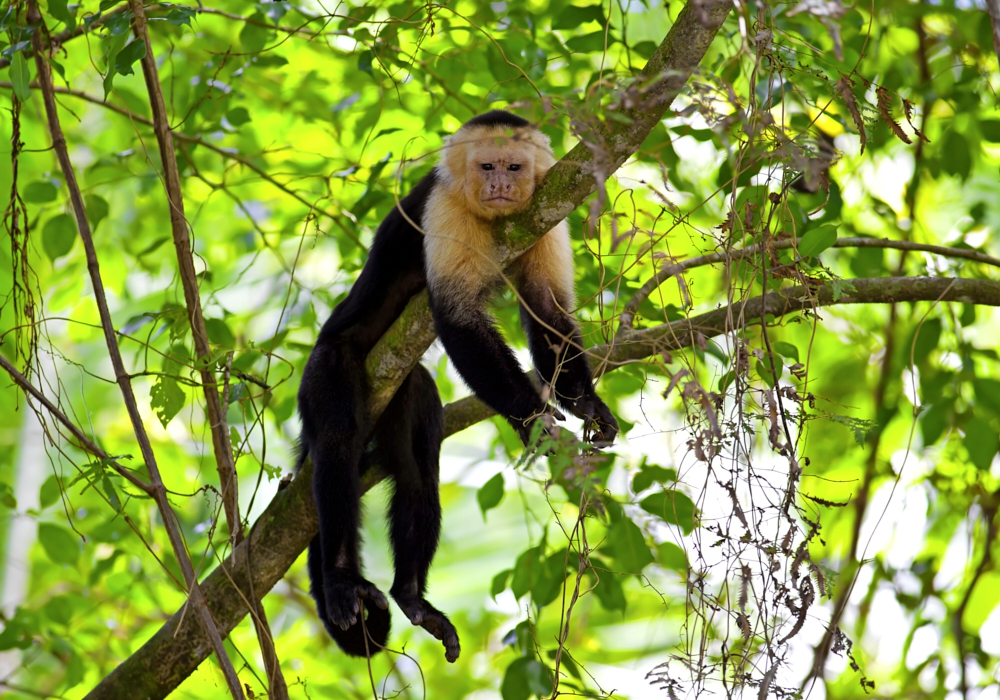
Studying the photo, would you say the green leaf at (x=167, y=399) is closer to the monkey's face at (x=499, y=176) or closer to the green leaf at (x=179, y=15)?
the green leaf at (x=179, y=15)

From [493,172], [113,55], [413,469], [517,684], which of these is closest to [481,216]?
[493,172]

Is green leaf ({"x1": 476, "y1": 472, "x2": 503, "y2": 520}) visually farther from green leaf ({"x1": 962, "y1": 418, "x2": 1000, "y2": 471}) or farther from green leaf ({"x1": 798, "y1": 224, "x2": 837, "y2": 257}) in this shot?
green leaf ({"x1": 962, "y1": 418, "x2": 1000, "y2": 471})

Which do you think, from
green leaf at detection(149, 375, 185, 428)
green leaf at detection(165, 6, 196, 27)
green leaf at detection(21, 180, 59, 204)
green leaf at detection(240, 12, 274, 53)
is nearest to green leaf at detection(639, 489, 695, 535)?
green leaf at detection(149, 375, 185, 428)

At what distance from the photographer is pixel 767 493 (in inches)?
68.9

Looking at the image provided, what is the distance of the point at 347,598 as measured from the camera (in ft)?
8.77

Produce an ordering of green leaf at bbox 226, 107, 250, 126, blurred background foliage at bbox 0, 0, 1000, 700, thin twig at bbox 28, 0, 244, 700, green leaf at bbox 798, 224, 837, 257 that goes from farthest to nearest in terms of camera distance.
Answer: green leaf at bbox 226, 107, 250, 126, thin twig at bbox 28, 0, 244, 700, green leaf at bbox 798, 224, 837, 257, blurred background foliage at bbox 0, 0, 1000, 700

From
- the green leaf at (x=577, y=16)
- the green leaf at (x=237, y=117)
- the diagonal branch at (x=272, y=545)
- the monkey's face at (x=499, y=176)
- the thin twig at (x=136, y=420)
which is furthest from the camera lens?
the green leaf at (x=237, y=117)

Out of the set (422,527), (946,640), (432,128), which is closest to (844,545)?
(946,640)

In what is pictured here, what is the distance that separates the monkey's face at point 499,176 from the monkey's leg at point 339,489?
2.23 ft

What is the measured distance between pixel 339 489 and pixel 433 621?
1.64 ft

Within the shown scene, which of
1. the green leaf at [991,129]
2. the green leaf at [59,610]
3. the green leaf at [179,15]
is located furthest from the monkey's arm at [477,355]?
the green leaf at [59,610]

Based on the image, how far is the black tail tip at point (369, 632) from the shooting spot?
2807 millimetres

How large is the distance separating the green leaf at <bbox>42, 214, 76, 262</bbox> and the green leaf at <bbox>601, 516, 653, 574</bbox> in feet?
7.24

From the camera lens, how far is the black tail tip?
2.81 metres
